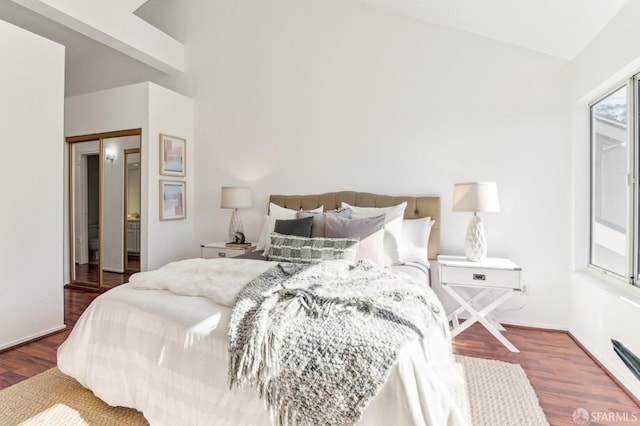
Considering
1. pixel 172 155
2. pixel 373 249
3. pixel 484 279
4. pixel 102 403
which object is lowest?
pixel 102 403

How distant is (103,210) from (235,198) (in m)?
1.76

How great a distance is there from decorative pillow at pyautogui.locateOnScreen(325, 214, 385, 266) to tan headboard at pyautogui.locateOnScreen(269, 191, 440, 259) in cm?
58

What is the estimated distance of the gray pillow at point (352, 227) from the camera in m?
2.61

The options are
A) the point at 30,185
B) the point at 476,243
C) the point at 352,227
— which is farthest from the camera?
the point at 30,185

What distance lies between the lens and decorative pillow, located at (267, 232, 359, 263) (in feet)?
8.00

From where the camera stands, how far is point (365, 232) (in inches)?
102

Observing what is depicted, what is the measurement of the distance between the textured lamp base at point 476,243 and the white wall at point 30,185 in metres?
3.59

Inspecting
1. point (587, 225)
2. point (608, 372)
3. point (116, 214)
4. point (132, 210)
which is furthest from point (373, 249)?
point (116, 214)

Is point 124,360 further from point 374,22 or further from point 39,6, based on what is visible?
point 374,22

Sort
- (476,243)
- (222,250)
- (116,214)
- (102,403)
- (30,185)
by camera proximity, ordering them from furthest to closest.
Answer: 1. (116,214)
2. (222,250)
3. (30,185)
4. (476,243)
5. (102,403)

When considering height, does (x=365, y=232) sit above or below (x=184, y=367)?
above

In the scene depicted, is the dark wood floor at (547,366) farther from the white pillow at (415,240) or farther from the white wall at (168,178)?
the white wall at (168,178)

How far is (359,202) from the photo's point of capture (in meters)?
3.39

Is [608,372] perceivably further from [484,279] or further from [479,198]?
[479,198]
